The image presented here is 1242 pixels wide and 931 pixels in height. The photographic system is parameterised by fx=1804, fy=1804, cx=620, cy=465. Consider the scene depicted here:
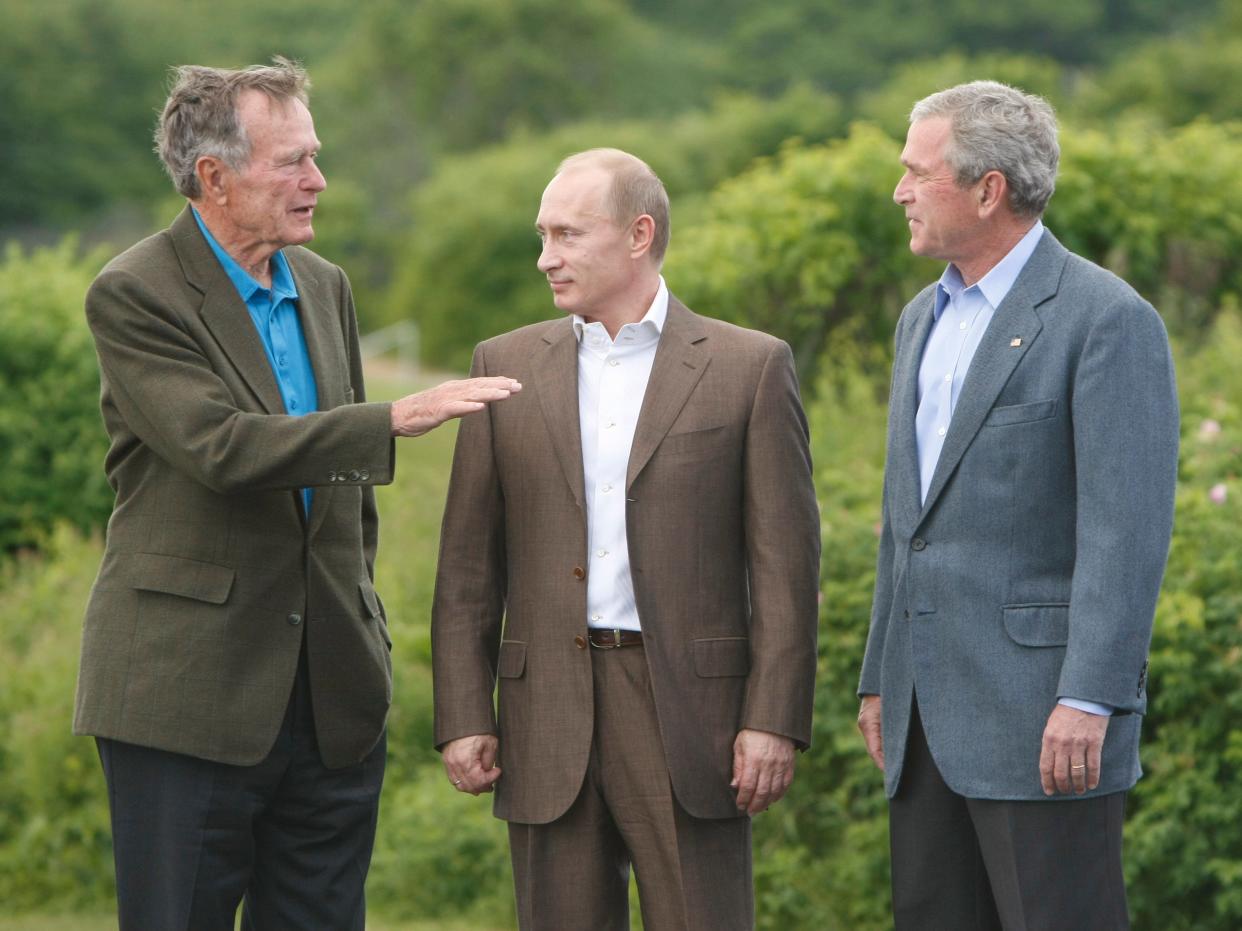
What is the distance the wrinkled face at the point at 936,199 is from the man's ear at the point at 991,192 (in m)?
0.01

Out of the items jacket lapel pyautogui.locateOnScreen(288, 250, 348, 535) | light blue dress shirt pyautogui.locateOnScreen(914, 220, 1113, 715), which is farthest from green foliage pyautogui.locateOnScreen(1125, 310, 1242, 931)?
jacket lapel pyautogui.locateOnScreen(288, 250, 348, 535)

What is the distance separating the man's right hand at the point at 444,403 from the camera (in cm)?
361

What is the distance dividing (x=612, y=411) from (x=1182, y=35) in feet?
189

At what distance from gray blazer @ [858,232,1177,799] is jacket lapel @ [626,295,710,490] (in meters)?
0.50

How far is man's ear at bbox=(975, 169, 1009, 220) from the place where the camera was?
3.67 metres

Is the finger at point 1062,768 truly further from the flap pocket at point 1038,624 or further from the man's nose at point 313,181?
the man's nose at point 313,181

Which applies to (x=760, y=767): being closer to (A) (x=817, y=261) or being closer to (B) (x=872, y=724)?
(B) (x=872, y=724)

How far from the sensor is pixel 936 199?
370 cm

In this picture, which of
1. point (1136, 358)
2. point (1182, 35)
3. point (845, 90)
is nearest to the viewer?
point (1136, 358)

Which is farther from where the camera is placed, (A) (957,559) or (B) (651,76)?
(B) (651,76)

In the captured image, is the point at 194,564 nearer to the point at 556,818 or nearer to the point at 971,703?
the point at 556,818

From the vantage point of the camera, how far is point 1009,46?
61.9m

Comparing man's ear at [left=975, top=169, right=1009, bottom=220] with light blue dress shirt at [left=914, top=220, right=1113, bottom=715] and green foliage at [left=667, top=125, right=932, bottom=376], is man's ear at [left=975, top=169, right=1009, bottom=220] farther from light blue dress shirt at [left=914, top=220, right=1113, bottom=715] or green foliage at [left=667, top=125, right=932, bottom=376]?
green foliage at [left=667, top=125, right=932, bottom=376]

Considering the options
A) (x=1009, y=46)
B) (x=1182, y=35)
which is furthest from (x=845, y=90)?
(x=1182, y=35)
